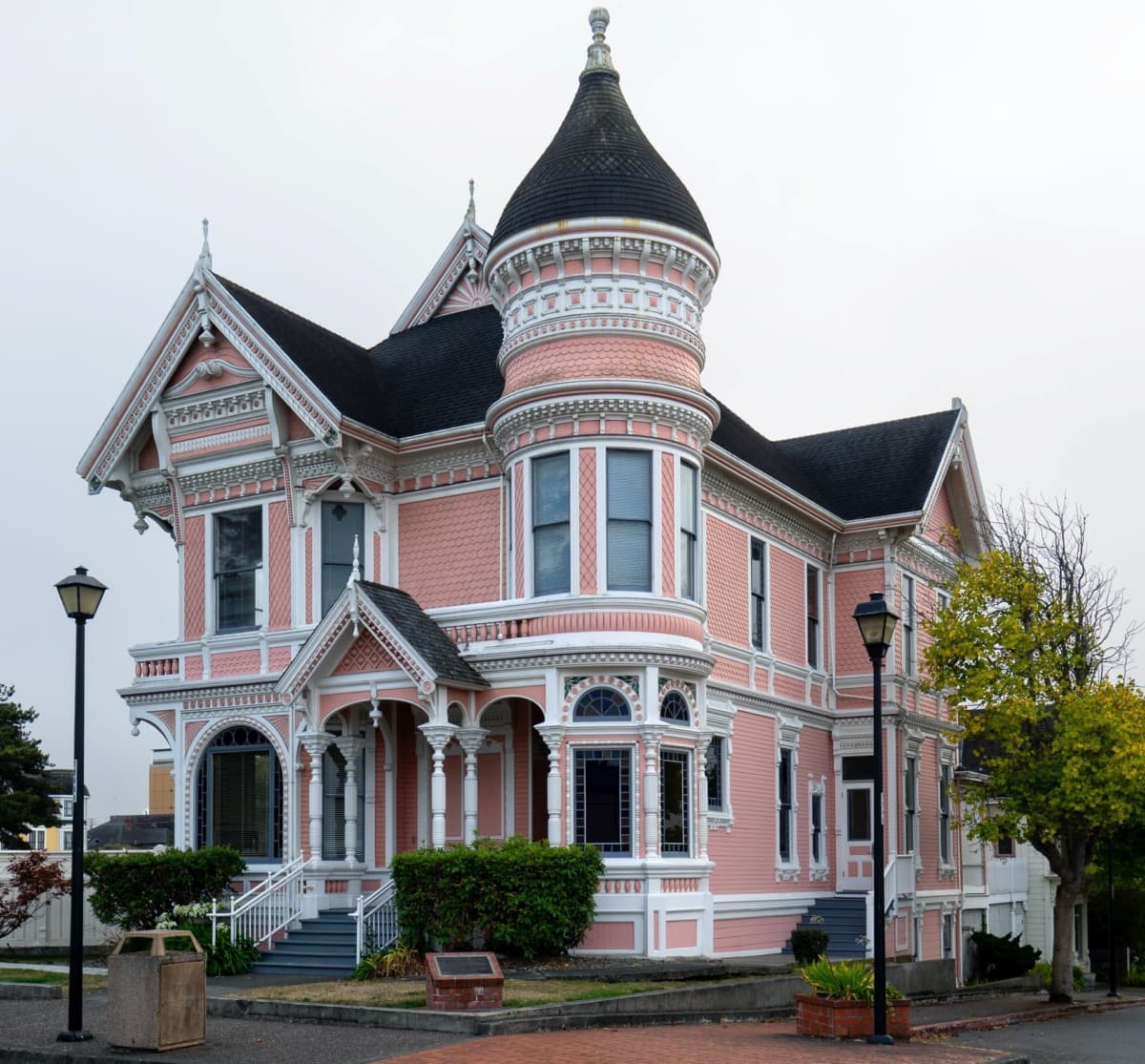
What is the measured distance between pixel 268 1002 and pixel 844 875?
16442mm

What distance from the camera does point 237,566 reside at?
91.4 ft

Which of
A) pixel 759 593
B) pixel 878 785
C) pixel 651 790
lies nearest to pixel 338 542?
pixel 651 790

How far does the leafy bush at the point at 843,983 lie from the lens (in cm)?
1686

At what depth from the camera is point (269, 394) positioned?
87.1 feet

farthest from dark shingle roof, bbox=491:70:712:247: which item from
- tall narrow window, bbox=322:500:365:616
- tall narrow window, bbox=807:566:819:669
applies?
tall narrow window, bbox=807:566:819:669

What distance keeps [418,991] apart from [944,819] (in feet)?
61.8

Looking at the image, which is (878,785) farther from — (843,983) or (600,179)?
(600,179)

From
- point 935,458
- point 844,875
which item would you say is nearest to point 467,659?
point 844,875

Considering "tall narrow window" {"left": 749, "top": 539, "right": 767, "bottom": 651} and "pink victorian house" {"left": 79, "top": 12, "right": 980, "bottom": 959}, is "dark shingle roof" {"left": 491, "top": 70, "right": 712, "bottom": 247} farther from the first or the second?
"tall narrow window" {"left": 749, "top": 539, "right": 767, "bottom": 651}

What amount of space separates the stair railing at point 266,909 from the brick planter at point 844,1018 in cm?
977

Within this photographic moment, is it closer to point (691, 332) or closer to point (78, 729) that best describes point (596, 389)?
point (691, 332)

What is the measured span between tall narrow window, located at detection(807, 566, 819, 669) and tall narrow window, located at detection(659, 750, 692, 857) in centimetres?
839

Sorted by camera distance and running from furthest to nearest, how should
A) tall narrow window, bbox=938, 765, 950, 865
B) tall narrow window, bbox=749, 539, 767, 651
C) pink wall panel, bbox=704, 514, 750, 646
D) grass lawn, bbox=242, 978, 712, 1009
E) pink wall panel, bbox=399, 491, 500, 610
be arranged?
tall narrow window, bbox=938, 765, 950, 865
tall narrow window, bbox=749, 539, 767, 651
pink wall panel, bbox=704, 514, 750, 646
pink wall panel, bbox=399, 491, 500, 610
grass lawn, bbox=242, 978, 712, 1009

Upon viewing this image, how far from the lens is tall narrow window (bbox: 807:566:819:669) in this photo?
3183cm
